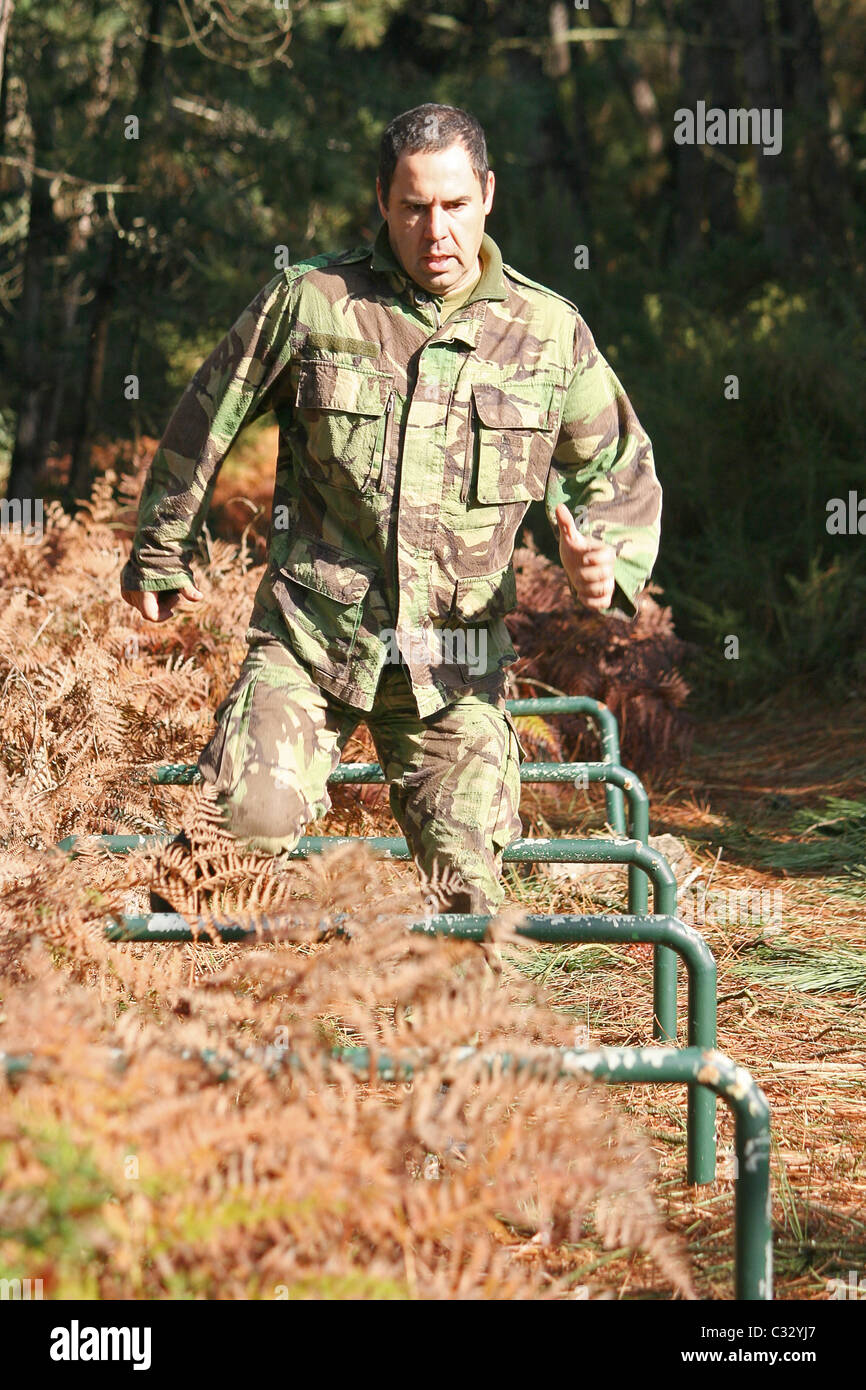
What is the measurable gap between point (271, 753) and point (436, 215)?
113 cm

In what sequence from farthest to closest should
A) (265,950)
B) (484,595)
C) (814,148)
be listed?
(814,148) < (265,950) < (484,595)

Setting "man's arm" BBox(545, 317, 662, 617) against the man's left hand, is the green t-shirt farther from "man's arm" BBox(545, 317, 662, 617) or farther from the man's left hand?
the man's left hand

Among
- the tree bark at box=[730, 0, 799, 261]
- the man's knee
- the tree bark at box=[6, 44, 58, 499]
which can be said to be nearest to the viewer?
the man's knee

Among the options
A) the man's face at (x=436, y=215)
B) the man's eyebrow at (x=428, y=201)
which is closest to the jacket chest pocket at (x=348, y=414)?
the man's face at (x=436, y=215)

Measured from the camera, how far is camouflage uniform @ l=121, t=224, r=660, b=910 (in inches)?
122

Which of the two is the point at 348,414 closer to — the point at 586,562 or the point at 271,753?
the point at 586,562

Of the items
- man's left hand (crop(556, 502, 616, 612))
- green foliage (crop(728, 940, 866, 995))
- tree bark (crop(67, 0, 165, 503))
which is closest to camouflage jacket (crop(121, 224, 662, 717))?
man's left hand (crop(556, 502, 616, 612))

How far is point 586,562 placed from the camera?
9.87 feet

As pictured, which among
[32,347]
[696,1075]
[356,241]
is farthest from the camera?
[356,241]

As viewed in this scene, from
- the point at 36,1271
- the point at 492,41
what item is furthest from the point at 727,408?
the point at 492,41

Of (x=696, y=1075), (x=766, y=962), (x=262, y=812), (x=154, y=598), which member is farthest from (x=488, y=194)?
(x=766, y=962)

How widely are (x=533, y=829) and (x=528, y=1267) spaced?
293 centimetres

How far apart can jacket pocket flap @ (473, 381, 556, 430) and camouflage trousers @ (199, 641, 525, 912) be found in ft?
1.87

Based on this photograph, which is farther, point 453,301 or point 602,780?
point 602,780
